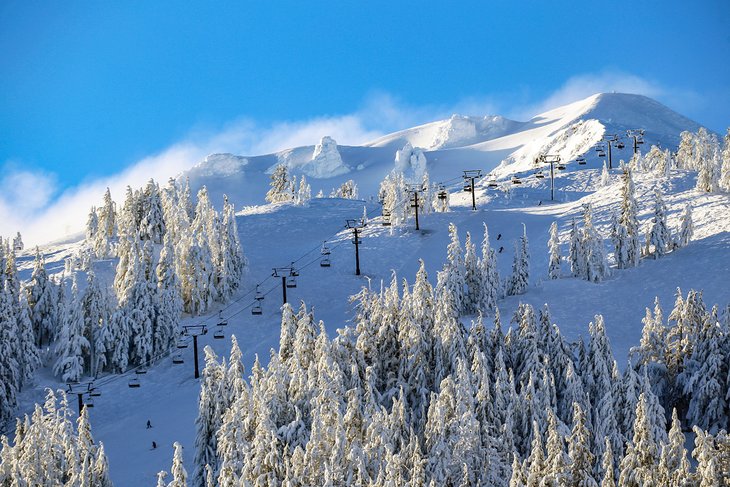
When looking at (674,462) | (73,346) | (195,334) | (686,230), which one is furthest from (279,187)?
(674,462)

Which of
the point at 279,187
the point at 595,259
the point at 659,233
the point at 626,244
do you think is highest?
the point at 279,187

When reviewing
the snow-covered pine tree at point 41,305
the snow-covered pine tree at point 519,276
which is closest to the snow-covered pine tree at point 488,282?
the snow-covered pine tree at point 519,276

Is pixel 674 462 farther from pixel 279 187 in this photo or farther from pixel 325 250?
pixel 279 187

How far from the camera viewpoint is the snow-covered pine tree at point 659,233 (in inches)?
2559

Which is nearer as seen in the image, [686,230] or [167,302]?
[167,302]

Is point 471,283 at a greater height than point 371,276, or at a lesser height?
greater

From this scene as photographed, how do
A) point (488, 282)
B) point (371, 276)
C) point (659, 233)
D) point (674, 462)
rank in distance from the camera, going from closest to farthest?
point (674, 462) → point (488, 282) → point (659, 233) → point (371, 276)

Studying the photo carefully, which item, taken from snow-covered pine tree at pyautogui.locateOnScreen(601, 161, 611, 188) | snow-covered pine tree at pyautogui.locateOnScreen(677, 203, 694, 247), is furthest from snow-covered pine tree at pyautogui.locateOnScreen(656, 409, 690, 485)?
snow-covered pine tree at pyautogui.locateOnScreen(601, 161, 611, 188)

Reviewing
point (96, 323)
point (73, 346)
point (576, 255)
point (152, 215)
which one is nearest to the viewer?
point (73, 346)

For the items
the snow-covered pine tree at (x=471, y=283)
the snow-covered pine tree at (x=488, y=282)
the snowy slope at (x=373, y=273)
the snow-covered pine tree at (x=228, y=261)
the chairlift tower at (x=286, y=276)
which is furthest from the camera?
the snow-covered pine tree at (x=228, y=261)

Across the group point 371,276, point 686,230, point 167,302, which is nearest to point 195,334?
point 167,302

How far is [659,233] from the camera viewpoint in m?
65.0

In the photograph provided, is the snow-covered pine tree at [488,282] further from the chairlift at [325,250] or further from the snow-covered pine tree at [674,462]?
the snow-covered pine tree at [674,462]

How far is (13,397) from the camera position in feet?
170
